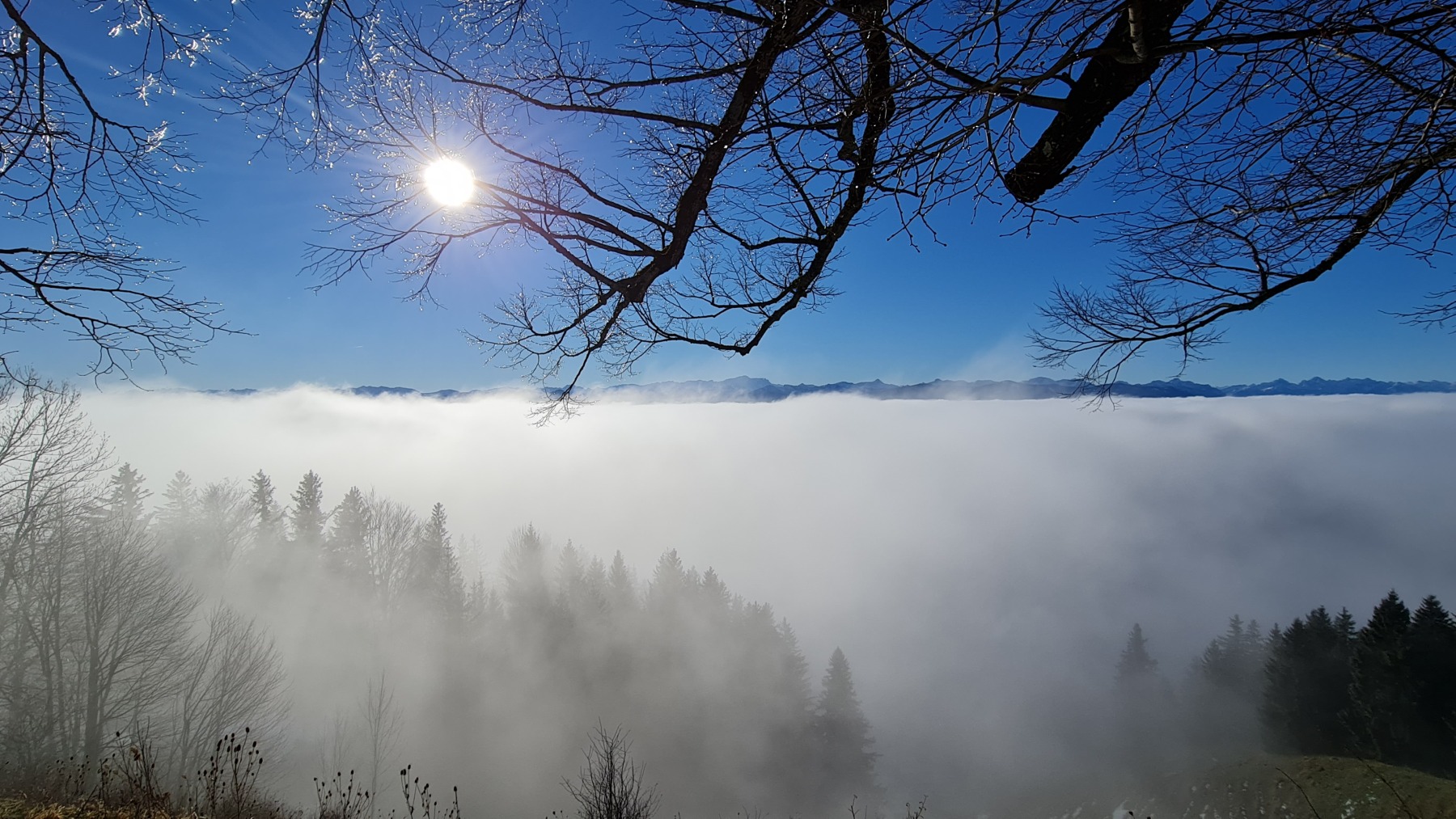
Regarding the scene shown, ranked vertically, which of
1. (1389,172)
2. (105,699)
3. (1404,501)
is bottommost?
(1404,501)

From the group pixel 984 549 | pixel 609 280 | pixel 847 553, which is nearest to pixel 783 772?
pixel 609 280

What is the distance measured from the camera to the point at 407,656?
28.4 meters

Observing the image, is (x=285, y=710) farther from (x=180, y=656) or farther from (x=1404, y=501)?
(x=1404, y=501)

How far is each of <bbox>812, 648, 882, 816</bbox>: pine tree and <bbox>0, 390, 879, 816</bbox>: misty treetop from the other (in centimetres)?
11

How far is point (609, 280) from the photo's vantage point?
3.38 metres

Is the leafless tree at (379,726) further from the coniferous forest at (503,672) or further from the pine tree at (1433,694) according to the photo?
the pine tree at (1433,694)

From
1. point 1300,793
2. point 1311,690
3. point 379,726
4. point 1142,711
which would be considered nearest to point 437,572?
point 379,726

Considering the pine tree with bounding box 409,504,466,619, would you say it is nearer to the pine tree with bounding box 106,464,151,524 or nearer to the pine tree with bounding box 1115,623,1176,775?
the pine tree with bounding box 106,464,151,524

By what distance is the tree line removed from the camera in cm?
2492

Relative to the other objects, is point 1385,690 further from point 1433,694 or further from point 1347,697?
point 1347,697

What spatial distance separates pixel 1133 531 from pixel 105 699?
7130 inches

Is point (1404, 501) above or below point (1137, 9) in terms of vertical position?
below

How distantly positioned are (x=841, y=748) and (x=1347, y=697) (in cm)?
2629

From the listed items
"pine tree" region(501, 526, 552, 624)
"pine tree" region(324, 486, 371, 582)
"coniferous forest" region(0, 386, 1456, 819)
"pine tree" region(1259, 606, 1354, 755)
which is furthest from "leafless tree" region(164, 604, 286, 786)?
"pine tree" region(1259, 606, 1354, 755)
